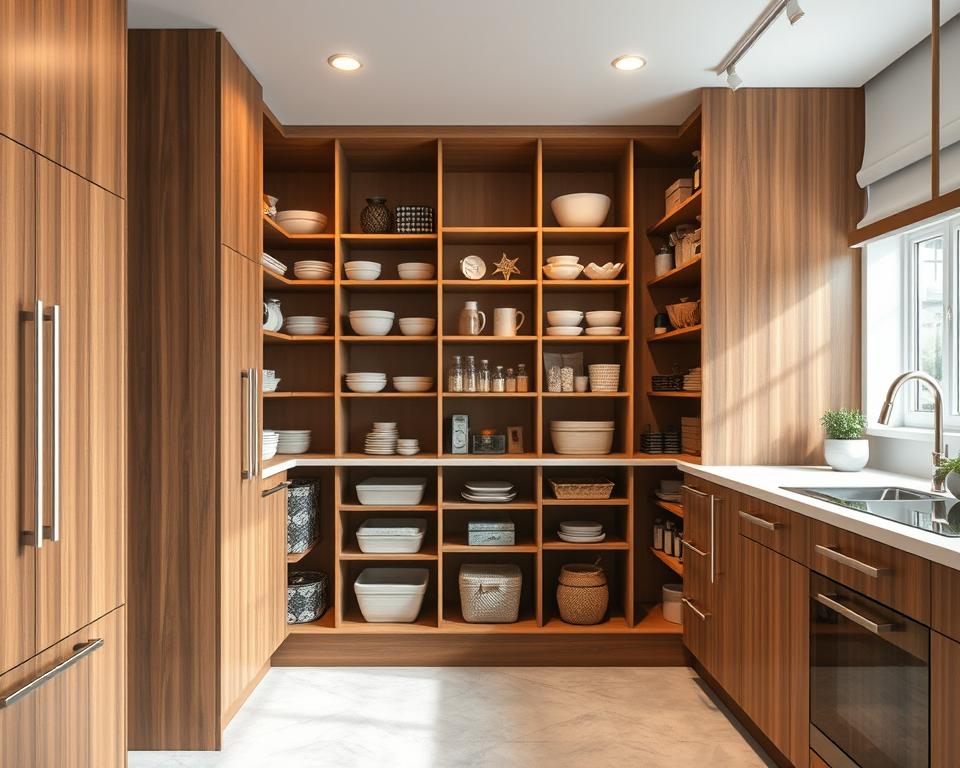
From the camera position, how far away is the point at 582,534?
3531 millimetres

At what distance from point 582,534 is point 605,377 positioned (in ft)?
2.62

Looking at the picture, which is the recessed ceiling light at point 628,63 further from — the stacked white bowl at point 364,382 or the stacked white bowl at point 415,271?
the stacked white bowl at point 364,382

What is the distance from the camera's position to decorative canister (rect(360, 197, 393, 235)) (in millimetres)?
3646

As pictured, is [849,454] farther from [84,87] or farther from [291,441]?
[84,87]

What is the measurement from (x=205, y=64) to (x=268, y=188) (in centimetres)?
145

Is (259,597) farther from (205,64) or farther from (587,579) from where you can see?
(205,64)

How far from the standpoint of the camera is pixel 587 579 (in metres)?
3.45

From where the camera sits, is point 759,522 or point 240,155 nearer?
point 759,522

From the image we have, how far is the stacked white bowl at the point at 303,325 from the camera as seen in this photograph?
364 centimetres

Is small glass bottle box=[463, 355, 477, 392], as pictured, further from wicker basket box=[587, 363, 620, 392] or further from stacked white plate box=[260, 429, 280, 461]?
stacked white plate box=[260, 429, 280, 461]

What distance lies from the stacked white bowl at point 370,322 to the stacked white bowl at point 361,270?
0.18 meters

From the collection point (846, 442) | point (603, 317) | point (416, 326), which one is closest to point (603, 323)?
point (603, 317)

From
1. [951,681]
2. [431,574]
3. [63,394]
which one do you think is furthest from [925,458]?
[63,394]

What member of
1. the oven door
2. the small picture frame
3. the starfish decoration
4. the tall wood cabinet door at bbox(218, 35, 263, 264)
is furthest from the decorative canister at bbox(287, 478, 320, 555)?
the oven door
